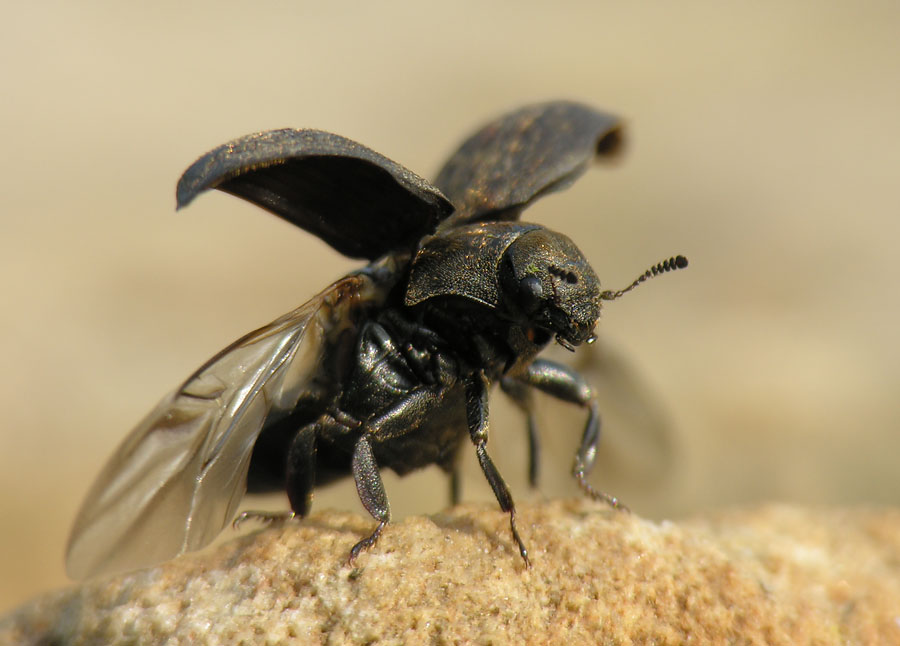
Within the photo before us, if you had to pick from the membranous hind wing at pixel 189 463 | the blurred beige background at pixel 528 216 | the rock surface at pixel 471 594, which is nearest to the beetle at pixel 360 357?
the membranous hind wing at pixel 189 463

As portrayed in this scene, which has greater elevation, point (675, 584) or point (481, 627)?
point (481, 627)

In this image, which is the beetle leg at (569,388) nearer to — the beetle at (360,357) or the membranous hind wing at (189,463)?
the beetle at (360,357)

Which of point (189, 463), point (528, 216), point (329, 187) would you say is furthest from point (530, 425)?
point (528, 216)

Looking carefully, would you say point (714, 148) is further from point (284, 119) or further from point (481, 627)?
point (481, 627)

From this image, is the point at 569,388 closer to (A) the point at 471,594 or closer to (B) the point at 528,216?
(A) the point at 471,594

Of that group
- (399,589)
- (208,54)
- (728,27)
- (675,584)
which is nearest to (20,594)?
(399,589)

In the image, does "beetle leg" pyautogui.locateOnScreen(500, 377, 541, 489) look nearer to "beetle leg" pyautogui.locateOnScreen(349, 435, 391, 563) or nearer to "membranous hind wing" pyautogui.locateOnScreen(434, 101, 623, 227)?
"membranous hind wing" pyautogui.locateOnScreen(434, 101, 623, 227)

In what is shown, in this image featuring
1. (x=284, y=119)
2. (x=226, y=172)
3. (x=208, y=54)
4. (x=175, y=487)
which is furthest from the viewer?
(x=208, y=54)

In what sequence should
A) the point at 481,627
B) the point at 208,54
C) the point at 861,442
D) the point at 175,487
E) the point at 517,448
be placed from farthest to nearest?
the point at 208,54 → the point at 861,442 → the point at 517,448 → the point at 175,487 → the point at 481,627
